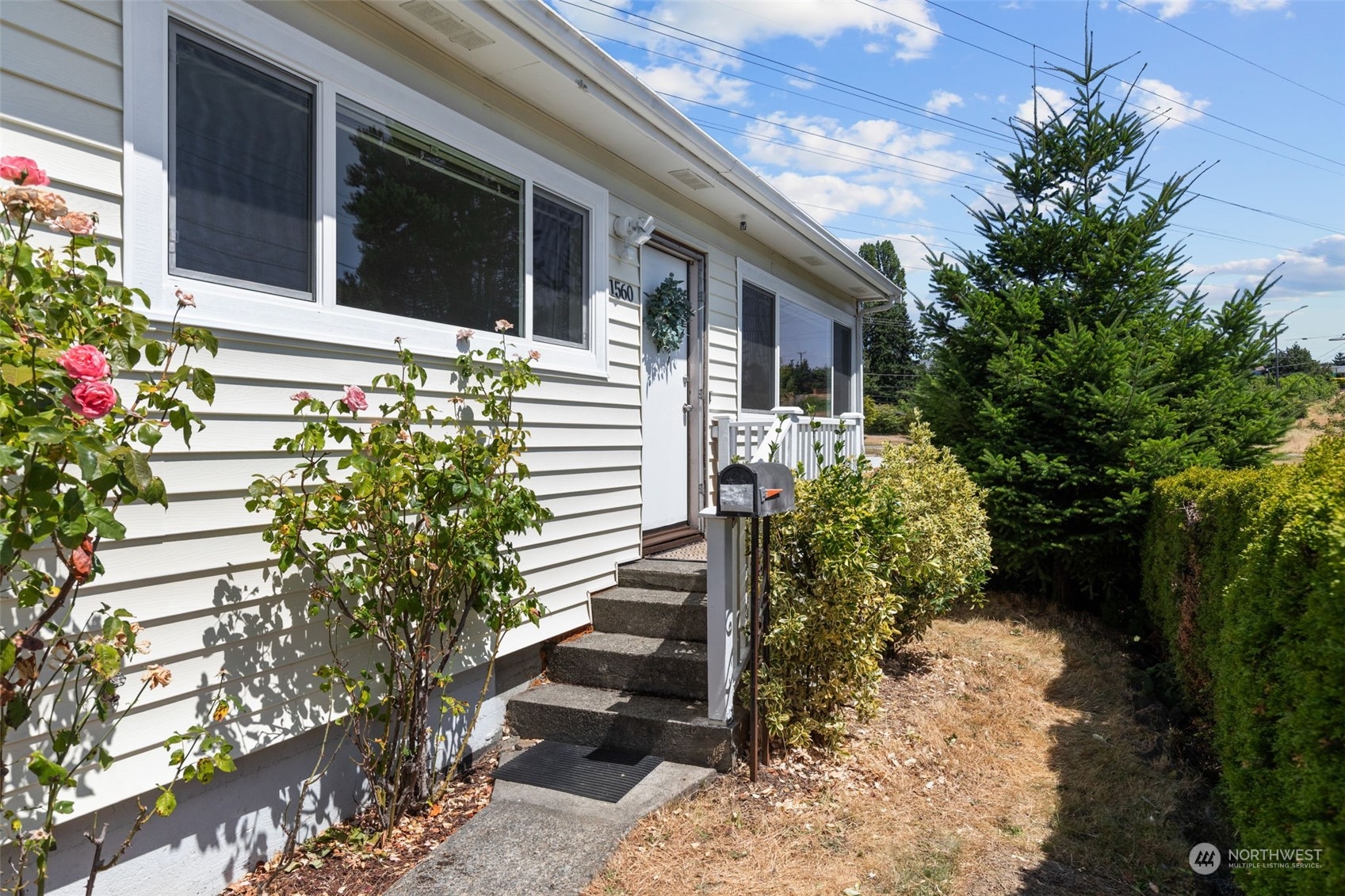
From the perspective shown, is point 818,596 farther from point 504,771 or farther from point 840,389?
point 840,389

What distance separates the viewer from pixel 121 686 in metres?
2.42

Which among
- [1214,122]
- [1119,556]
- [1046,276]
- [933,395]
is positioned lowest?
[1119,556]

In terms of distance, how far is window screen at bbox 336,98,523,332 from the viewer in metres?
3.25

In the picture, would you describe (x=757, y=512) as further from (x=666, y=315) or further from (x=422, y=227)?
(x=666, y=315)

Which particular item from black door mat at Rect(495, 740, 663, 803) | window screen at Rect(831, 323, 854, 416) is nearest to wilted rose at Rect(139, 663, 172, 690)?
black door mat at Rect(495, 740, 663, 803)

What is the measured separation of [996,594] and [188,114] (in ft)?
23.7

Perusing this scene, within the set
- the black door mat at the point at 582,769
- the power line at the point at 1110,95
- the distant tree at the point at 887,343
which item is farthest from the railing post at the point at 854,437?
the distant tree at the point at 887,343

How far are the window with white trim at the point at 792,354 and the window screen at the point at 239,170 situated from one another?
4263 mm

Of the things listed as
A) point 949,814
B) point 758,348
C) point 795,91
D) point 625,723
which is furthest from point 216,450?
point 795,91

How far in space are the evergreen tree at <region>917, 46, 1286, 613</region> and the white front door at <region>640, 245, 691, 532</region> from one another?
2.88m

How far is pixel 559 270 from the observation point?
179 inches

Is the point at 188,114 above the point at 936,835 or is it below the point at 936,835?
above

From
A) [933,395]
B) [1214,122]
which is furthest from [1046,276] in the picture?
[1214,122]

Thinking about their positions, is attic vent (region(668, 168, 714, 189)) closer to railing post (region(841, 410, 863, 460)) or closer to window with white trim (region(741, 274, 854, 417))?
window with white trim (region(741, 274, 854, 417))
